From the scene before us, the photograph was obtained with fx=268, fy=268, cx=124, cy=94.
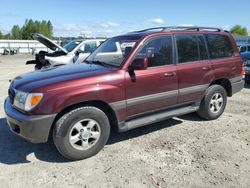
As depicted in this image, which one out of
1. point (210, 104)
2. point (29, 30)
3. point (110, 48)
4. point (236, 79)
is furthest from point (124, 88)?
point (29, 30)

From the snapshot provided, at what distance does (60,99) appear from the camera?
362 centimetres

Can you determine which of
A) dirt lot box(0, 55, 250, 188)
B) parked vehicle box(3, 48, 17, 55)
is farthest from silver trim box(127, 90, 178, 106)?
parked vehicle box(3, 48, 17, 55)

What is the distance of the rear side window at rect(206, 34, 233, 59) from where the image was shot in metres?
5.44

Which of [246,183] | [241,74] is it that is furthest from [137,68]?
[241,74]

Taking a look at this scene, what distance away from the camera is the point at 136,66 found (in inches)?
165

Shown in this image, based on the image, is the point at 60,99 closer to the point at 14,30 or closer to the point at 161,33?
the point at 161,33

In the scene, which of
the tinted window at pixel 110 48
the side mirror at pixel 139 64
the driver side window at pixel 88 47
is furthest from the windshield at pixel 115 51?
the driver side window at pixel 88 47

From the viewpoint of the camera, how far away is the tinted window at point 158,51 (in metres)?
4.53

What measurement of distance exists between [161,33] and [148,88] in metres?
1.06

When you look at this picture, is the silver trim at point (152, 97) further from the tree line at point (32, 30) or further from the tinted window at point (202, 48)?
the tree line at point (32, 30)

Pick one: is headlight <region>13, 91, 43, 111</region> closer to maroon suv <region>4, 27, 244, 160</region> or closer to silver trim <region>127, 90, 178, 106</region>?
maroon suv <region>4, 27, 244, 160</region>

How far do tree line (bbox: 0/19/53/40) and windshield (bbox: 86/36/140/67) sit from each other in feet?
213

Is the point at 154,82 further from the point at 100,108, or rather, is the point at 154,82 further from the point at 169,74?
the point at 100,108

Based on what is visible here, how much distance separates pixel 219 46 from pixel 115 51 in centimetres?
229
